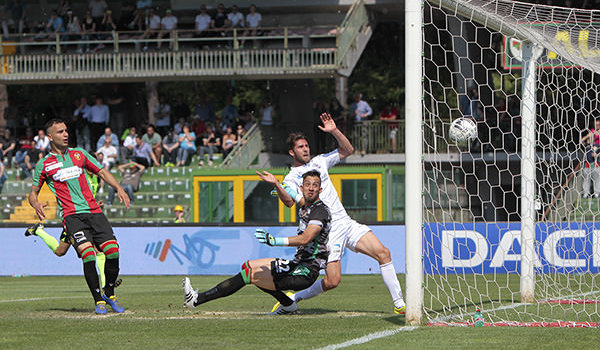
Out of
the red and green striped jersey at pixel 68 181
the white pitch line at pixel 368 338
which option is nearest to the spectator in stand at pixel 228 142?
the red and green striped jersey at pixel 68 181

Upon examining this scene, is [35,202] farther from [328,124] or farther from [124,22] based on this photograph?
[124,22]

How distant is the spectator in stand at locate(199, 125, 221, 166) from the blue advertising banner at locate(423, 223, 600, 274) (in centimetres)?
1185

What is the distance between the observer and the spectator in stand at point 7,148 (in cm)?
3081

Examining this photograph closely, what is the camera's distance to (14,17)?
114 feet

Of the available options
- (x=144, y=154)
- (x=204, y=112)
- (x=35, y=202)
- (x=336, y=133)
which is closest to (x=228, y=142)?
(x=144, y=154)

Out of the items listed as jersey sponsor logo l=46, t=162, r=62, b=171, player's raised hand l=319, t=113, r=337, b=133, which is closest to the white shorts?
player's raised hand l=319, t=113, r=337, b=133

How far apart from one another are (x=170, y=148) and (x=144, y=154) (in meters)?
0.79

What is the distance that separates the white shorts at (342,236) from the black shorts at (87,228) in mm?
2580

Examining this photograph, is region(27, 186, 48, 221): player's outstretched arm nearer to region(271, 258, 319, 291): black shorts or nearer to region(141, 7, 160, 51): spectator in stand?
region(271, 258, 319, 291): black shorts

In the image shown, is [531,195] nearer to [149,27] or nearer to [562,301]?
[562,301]

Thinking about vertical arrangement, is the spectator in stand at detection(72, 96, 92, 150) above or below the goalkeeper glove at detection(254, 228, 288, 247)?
above

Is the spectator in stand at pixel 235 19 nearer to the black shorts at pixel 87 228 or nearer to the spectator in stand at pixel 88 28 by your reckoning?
the spectator in stand at pixel 88 28

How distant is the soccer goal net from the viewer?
1062cm

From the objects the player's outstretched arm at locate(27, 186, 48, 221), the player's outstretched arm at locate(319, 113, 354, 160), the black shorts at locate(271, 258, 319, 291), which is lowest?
the black shorts at locate(271, 258, 319, 291)
